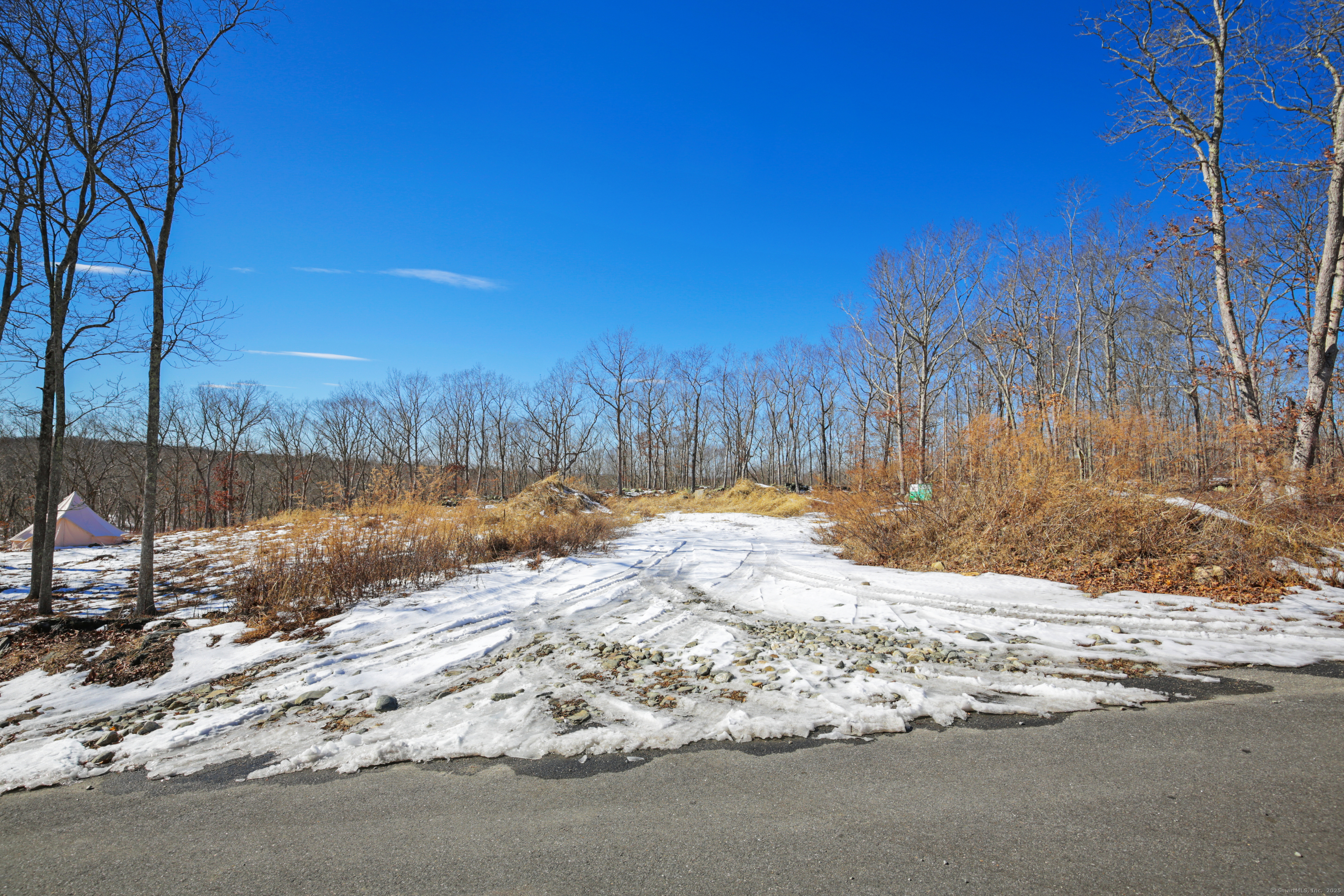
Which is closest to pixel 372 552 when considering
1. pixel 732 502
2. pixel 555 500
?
pixel 555 500

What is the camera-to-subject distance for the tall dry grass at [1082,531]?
6.36 m

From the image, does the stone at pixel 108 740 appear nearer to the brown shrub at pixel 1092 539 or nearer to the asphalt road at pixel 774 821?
the asphalt road at pixel 774 821

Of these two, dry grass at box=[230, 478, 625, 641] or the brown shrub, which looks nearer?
the brown shrub

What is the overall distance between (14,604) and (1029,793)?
12.1 metres

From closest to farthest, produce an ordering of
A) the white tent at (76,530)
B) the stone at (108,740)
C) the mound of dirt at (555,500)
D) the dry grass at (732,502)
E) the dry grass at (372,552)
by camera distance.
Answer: the stone at (108,740)
the dry grass at (372,552)
the white tent at (76,530)
the mound of dirt at (555,500)
the dry grass at (732,502)

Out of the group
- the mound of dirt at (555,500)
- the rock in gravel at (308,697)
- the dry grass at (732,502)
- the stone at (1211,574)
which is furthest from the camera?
the dry grass at (732,502)

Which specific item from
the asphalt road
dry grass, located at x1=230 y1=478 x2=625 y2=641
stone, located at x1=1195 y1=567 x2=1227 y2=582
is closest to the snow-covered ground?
the asphalt road

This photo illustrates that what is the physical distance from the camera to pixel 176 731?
378cm

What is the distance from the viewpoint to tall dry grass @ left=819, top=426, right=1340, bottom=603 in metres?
6.36

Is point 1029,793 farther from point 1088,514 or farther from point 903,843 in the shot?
point 1088,514

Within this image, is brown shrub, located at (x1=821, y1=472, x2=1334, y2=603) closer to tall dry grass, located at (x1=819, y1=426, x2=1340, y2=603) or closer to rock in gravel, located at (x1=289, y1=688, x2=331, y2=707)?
tall dry grass, located at (x1=819, y1=426, x2=1340, y2=603)

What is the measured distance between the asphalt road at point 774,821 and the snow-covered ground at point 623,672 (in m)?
0.27

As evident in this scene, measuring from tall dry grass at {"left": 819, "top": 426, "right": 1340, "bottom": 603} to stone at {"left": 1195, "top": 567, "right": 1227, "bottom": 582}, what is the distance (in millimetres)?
11

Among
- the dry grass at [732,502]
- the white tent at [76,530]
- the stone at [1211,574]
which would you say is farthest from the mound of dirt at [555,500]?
the stone at [1211,574]
